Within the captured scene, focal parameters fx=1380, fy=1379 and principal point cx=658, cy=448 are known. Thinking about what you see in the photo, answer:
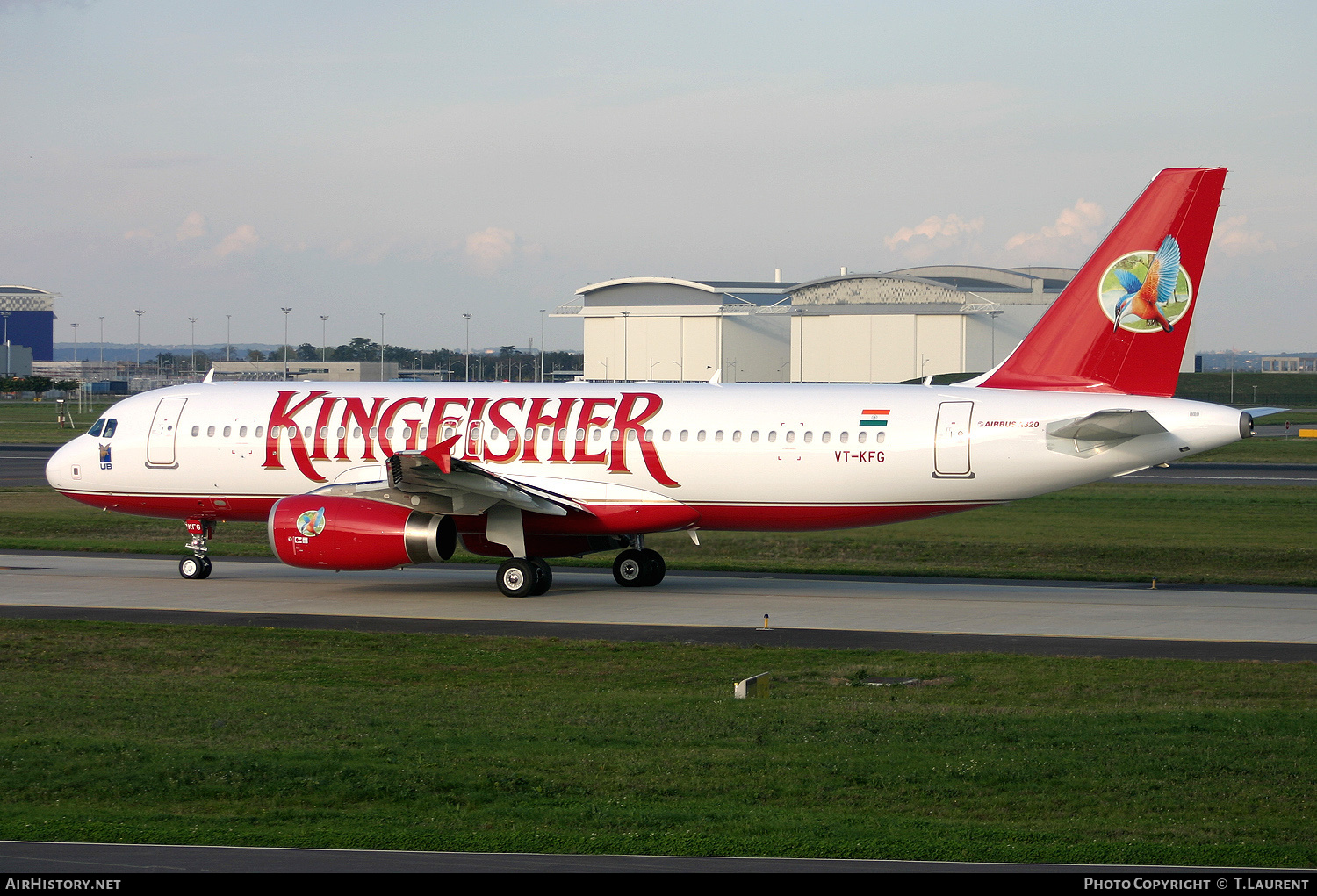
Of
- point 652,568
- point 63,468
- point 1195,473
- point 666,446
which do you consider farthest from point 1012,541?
point 1195,473

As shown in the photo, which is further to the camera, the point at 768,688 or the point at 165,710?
the point at 768,688

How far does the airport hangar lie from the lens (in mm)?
142750

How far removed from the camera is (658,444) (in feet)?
90.1

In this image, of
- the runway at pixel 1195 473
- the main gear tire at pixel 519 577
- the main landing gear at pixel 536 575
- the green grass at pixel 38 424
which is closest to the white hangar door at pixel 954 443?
the main landing gear at pixel 536 575

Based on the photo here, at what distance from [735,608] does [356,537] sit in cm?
725

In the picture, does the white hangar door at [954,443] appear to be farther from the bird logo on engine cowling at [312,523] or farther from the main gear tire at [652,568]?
the bird logo on engine cowling at [312,523]

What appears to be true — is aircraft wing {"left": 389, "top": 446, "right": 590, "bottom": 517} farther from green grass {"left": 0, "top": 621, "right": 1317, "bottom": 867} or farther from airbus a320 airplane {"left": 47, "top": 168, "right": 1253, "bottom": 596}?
green grass {"left": 0, "top": 621, "right": 1317, "bottom": 867}

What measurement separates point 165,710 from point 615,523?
12.9 meters

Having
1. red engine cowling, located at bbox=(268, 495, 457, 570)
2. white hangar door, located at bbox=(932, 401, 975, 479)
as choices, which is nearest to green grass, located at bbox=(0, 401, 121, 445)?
red engine cowling, located at bbox=(268, 495, 457, 570)

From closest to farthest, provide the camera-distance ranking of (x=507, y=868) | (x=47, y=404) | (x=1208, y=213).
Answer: (x=507, y=868) < (x=1208, y=213) < (x=47, y=404)

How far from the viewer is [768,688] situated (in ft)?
57.4

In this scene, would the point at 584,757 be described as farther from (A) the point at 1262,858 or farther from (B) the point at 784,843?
(A) the point at 1262,858

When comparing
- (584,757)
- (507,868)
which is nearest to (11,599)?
(584,757)

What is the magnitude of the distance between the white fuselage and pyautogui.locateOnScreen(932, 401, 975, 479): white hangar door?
0.09ft
